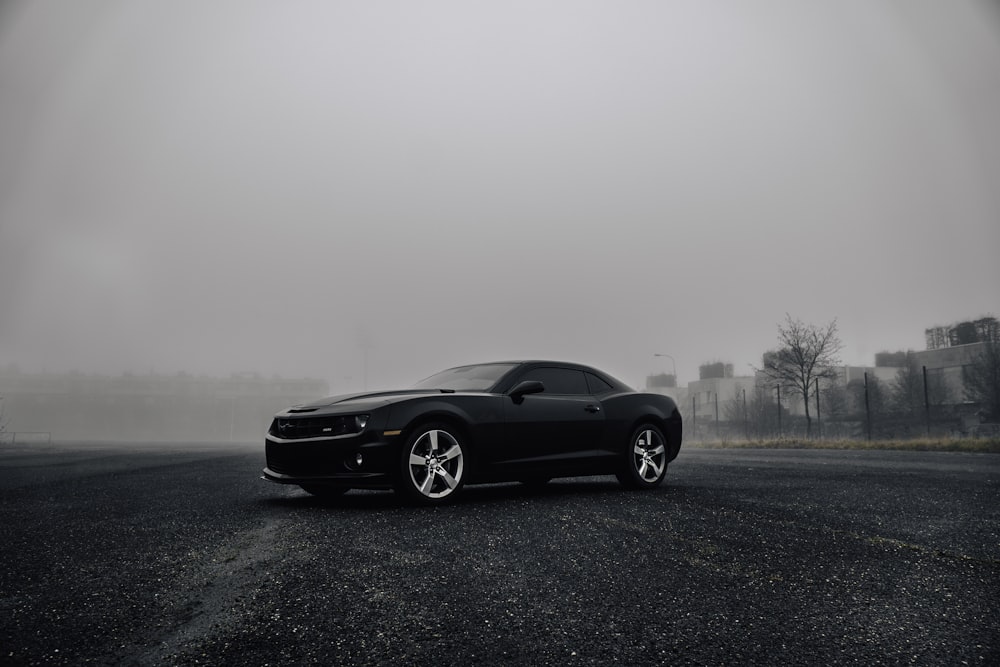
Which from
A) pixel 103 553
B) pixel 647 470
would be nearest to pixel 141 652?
pixel 103 553

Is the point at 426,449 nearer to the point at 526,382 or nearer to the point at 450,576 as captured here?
the point at 526,382

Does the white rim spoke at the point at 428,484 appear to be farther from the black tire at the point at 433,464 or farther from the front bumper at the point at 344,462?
the front bumper at the point at 344,462

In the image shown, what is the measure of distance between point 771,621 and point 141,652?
9.24ft

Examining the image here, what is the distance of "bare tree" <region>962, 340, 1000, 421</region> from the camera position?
3797 cm

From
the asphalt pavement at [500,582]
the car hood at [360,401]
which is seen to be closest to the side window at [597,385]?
the asphalt pavement at [500,582]

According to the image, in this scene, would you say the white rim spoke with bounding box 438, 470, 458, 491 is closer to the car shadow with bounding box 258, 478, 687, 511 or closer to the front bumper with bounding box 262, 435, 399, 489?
the car shadow with bounding box 258, 478, 687, 511

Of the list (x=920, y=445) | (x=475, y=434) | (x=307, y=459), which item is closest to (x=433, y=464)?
(x=475, y=434)

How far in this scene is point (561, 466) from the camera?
7523 mm

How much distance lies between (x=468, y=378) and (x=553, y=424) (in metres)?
1.02

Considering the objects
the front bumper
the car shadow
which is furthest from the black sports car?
the car shadow

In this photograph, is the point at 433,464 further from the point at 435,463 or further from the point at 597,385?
the point at 597,385

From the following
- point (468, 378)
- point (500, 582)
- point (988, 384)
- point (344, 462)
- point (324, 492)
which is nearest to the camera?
point (500, 582)

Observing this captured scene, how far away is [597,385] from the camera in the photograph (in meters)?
8.30

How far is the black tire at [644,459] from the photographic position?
26.6 feet
